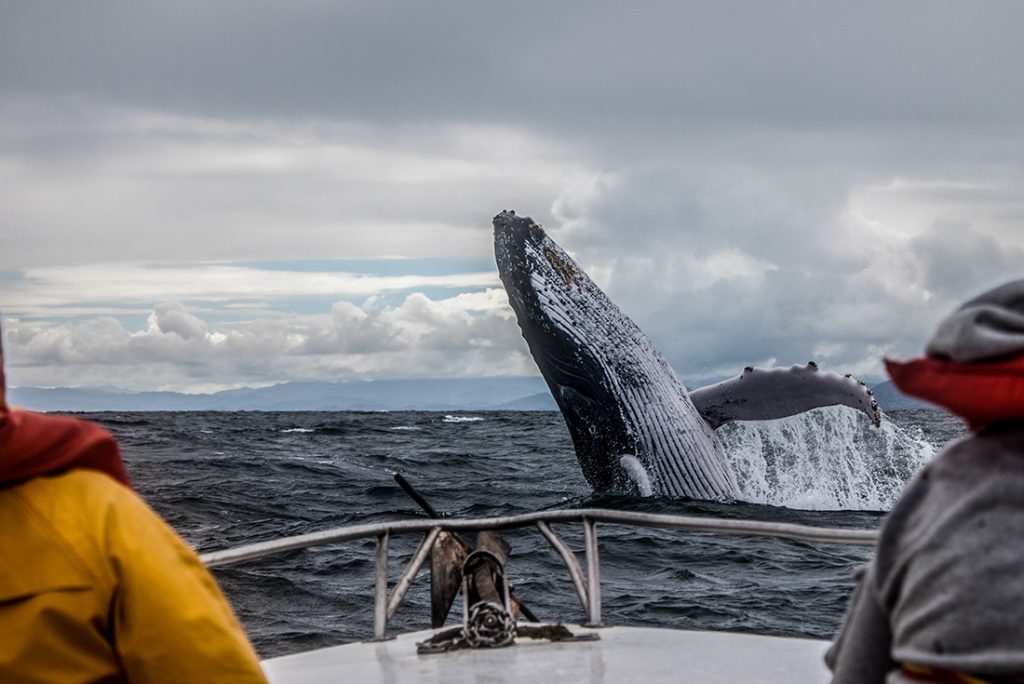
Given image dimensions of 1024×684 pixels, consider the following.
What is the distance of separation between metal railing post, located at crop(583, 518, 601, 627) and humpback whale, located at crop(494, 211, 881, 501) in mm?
5880

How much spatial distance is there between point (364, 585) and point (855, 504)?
5209 millimetres

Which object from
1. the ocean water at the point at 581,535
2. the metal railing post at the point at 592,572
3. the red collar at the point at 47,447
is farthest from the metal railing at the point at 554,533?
the ocean water at the point at 581,535

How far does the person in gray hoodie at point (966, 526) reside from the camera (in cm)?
115

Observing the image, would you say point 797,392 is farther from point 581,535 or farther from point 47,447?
point 47,447

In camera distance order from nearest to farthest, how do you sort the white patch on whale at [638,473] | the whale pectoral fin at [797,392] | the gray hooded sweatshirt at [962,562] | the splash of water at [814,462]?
the gray hooded sweatshirt at [962,562]
the whale pectoral fin at [797,392]
the white patch on whale at [638,473]
the splash of water at [814,462]

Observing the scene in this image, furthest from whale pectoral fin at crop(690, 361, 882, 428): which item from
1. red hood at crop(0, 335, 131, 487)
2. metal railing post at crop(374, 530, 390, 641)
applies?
red hood at crop(0, 335, 131, 487)

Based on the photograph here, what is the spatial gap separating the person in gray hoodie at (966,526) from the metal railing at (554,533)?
224 centimetres

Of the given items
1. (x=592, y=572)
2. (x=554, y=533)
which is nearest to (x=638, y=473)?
(x=592, y=572)

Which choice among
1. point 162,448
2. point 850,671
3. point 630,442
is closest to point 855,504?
point 630,442

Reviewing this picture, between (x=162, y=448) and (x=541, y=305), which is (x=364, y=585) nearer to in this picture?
(x=541, y=305)

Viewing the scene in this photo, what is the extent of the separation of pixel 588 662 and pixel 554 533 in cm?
46

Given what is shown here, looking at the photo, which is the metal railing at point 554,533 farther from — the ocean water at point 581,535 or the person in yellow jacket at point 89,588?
the ocean water at point 581,535

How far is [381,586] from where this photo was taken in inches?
156

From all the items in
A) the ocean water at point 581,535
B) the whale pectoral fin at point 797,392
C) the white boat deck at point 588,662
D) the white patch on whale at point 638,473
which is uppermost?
the whale pectoral fin at point 797,392
